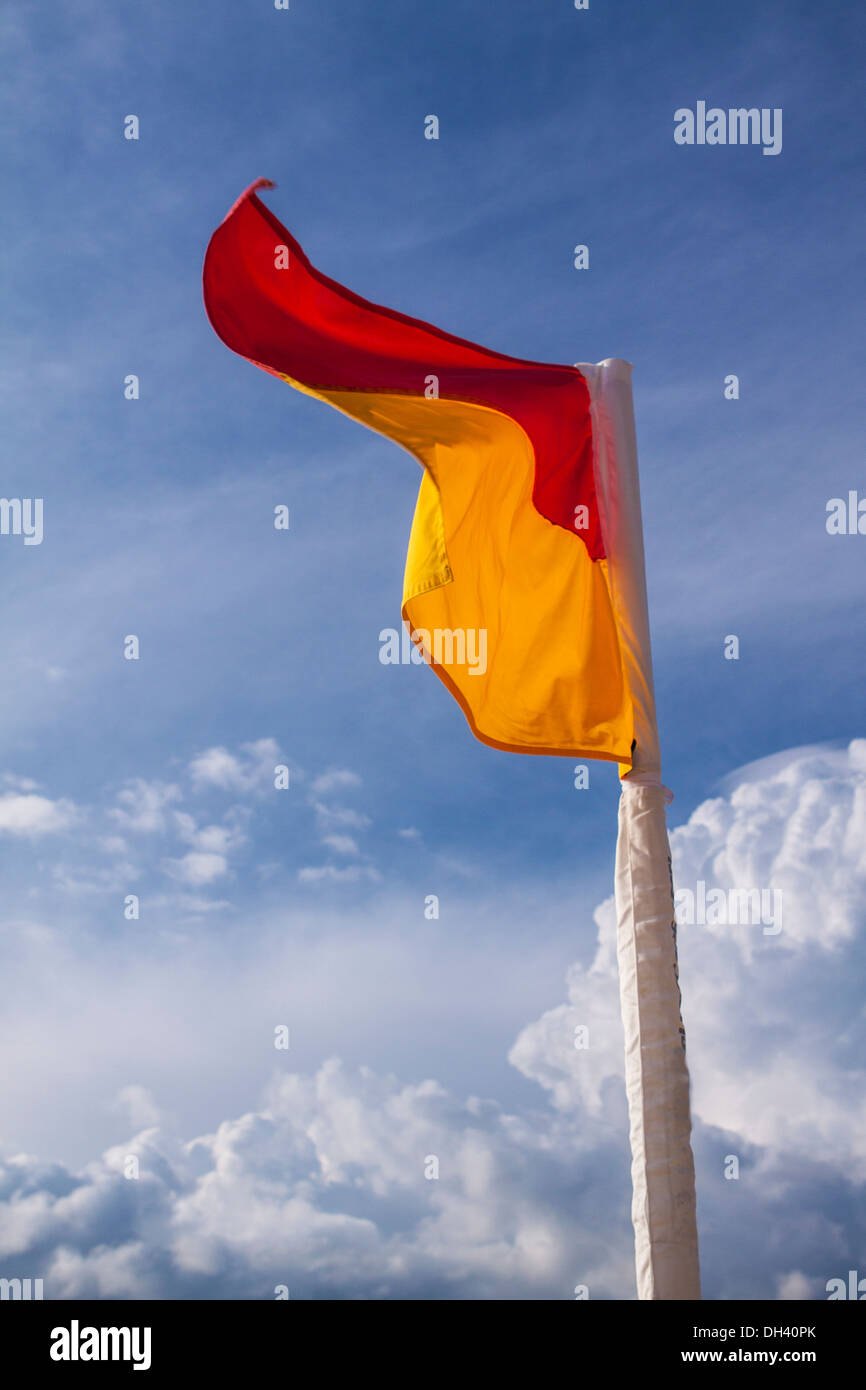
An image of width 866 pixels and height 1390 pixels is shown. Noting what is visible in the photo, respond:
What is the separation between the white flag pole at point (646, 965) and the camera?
835 cm

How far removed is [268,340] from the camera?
10633 millimetres

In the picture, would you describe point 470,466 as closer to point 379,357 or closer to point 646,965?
point 379,357

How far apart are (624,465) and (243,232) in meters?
3.56

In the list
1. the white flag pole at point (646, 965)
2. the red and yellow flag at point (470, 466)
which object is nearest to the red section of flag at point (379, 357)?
the red and yellow flag at point (470, 466)

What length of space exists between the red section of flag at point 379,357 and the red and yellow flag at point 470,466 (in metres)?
0.01

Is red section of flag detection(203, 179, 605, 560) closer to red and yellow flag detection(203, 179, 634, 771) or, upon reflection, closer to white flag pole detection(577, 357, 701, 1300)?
red and yellow flag detection(203, 179, 634, 771)

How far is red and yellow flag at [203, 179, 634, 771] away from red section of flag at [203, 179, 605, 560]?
0.5 inches

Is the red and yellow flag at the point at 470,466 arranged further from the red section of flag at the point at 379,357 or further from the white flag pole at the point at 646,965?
the white flag pole at the point at 646,965

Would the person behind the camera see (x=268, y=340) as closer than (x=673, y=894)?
No

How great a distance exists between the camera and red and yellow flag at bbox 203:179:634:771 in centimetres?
1020

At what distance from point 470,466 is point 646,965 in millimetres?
4375

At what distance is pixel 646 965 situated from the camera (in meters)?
8.89
